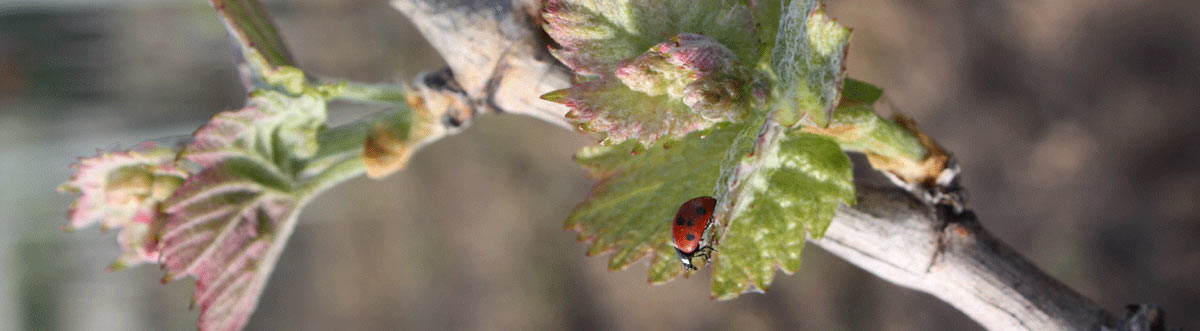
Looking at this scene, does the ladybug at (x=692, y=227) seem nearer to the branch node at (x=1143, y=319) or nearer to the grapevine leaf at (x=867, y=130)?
the grapevine leaf at (x=867, y=130)

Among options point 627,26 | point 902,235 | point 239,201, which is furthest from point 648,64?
point 239,201

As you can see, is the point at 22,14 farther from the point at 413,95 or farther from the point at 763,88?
the point at 763,88

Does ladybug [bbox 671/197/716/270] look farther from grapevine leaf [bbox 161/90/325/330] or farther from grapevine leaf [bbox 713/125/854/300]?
Result: grapevine leaf [bbox 161/90/325/330]

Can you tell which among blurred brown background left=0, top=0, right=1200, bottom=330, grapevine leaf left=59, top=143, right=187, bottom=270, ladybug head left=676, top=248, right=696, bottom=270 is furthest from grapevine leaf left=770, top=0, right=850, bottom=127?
blurred brown background left=0, top=0, right=1200, bottom=330

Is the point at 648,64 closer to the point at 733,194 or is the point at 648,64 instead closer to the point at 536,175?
the point at 733,194

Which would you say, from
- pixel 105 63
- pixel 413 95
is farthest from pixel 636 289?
pixel 105 63

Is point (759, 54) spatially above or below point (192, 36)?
above

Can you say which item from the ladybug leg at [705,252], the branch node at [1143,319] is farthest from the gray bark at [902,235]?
the ladybug leg at [705,252]
